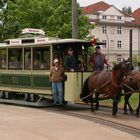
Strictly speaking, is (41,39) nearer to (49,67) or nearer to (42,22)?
(49,67)

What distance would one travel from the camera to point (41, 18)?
39188 millimetres

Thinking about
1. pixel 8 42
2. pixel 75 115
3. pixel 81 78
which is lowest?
pixel 75 115

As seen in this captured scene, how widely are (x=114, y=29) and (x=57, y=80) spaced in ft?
265

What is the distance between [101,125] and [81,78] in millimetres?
4040

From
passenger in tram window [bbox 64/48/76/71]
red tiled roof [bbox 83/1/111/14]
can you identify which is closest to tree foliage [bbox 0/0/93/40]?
passenger in tram window [bbox 64/48/76/71]

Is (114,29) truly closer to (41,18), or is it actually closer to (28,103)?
(41,18)

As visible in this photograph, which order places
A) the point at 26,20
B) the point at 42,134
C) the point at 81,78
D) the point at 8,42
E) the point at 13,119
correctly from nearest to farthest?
the point at 42,134 → the point at 13,119 → the point at 81,78 → the point at 8,42 → the point at 26,20

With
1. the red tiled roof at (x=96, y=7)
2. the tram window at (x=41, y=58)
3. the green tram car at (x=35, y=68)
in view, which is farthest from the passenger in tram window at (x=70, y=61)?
the red tiled roof at (x=96, y=7)

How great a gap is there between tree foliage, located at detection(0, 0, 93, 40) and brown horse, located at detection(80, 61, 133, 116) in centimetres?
2093

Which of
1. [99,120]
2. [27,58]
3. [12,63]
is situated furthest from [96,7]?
[99,120]

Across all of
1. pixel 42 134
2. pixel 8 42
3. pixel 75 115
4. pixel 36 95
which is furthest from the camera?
pixel 8 42

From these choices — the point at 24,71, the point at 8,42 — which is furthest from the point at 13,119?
the point at 8,42

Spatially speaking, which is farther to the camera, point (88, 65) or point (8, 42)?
point (8, 42)

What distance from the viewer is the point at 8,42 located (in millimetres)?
20438
